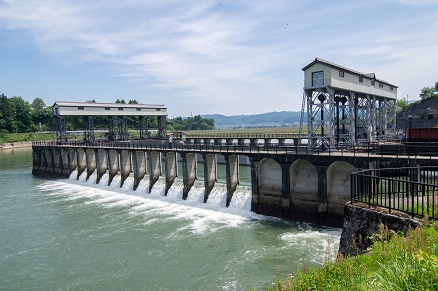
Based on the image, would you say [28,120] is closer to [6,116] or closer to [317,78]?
[6,116]

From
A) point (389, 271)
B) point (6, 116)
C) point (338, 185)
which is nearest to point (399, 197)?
point (389, 271)

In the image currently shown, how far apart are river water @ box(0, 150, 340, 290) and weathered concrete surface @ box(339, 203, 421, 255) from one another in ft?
2.98

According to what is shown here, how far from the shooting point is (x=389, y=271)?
20.8 feet

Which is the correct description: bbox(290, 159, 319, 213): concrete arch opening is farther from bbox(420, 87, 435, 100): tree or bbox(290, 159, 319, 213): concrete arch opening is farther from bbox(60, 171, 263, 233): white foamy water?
bbox(420, 87, 435, 100): tree

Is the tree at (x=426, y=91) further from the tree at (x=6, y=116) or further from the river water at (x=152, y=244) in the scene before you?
the tree at (x=6, y=116)

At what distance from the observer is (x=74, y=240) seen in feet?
84.5

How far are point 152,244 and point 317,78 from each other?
21736 millimetres

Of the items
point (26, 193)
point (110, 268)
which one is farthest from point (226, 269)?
point (26, 193)

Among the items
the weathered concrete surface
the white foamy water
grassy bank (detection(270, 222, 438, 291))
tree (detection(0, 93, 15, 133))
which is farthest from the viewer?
tree (detection(0, 93, 15, 133))

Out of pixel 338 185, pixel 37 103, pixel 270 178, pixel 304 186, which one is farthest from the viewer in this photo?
pixel 37 103

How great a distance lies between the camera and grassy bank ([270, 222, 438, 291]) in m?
5.93

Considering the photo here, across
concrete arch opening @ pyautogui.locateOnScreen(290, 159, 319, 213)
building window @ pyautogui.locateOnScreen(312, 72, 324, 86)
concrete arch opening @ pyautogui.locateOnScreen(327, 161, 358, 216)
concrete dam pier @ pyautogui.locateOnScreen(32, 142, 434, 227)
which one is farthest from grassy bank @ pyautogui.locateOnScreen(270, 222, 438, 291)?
building window @ pyautogui.locateOnScreen(312, 72, 324, 86)

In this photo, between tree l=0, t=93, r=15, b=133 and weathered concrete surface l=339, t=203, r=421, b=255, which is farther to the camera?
tree l=0, t=93, r=15, b=133

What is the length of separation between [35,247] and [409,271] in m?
25.1
